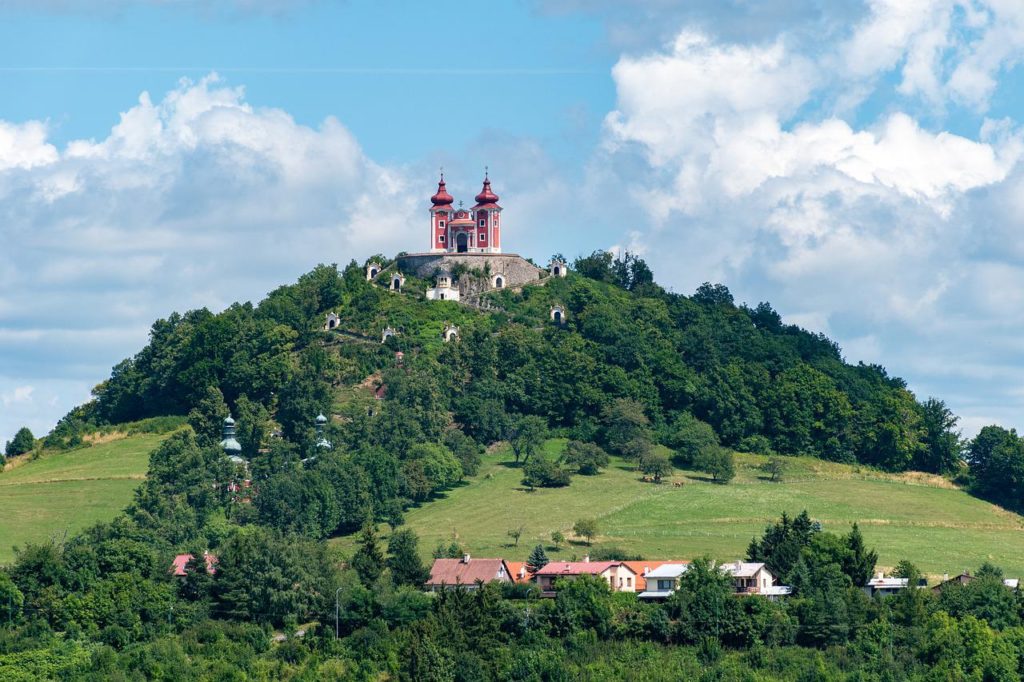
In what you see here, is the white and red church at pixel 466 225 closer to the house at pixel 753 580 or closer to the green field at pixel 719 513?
the green field at pixel 719 513

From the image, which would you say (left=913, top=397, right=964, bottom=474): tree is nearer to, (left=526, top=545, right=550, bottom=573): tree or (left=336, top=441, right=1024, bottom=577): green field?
(left=336, top=441, right=1024, bottom=577): green field

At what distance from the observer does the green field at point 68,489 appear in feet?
452

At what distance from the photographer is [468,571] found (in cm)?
12244

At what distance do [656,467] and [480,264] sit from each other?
34651 mm

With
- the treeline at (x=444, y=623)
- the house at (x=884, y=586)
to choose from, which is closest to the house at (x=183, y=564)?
the treeline at (x=444, y=623)

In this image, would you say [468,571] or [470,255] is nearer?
[468,571]

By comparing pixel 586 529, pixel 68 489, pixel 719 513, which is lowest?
pixel 586 529

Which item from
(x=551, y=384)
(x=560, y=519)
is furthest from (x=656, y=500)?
(x=551, y=384)

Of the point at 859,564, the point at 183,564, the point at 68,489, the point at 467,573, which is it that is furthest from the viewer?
the point at 68,489

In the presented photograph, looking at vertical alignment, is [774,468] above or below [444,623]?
above

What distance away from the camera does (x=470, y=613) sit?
365ft

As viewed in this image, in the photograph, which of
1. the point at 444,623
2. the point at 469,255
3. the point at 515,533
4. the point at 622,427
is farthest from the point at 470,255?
the point at 444,623

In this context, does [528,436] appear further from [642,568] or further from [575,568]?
[642,568]

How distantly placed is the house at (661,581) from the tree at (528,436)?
116 ft
